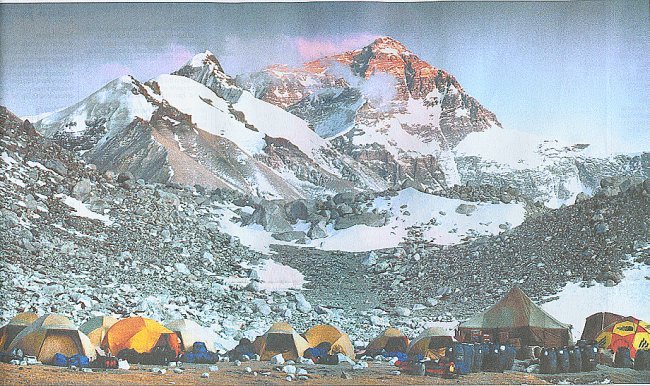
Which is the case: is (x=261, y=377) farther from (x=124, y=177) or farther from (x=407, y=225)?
(x=124, y=177)

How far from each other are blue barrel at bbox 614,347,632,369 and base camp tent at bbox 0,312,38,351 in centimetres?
552

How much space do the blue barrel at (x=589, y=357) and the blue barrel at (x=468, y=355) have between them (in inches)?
41.4

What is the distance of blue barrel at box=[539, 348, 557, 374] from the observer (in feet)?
25.7

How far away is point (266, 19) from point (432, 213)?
265cm

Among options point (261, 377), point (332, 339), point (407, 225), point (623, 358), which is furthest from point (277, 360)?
point (623, 358)

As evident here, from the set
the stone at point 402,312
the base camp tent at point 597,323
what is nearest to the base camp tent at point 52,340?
the stone at point 402,312

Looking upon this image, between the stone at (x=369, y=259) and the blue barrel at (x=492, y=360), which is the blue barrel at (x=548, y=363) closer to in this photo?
the blue barrel at (x=492, y=360)

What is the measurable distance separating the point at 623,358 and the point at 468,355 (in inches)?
60.0

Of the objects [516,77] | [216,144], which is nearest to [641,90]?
[516,77]

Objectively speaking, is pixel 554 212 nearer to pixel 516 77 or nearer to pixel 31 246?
pixel 516 77

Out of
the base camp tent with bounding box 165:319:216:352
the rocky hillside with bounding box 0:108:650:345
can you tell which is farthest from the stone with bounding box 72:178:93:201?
the base camp tent with bounding box 165:319:216:352

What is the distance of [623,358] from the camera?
8055mm

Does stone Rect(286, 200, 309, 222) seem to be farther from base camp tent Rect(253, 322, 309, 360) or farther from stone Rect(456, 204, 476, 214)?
stone Rect(456, 204, 476, 214)

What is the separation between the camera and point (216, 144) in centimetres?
889
